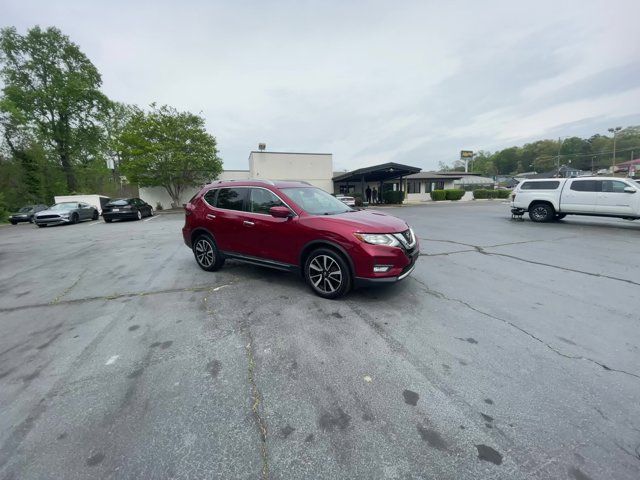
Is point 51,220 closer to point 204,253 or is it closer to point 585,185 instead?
point 204,253

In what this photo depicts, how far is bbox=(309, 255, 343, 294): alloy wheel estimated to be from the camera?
3.97 meters

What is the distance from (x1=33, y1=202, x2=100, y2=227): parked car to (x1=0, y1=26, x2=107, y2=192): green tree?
17.0 metres

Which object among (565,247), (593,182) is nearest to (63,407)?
(565,247)

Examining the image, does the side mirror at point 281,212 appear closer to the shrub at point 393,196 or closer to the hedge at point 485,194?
the shrub at point 393,196

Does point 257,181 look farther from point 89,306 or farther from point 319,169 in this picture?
point 319,169

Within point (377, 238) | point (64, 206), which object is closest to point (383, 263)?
point (377, 238)

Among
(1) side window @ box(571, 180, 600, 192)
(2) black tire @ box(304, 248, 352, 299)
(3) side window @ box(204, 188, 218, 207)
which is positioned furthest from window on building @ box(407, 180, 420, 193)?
(2) black tire @ box(304, 248, 352, 299)

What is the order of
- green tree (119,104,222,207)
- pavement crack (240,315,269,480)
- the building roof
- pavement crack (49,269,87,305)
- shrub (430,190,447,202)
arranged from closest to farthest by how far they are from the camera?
pavement crack (240,315,269,480)
pavement crack (49,269,87,305)
green tree (119,104,222,207)
shrub (430,190,447,202)
the building roof

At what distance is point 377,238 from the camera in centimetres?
374

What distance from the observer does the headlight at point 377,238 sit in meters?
3.72

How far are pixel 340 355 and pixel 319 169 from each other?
3267 centimetres

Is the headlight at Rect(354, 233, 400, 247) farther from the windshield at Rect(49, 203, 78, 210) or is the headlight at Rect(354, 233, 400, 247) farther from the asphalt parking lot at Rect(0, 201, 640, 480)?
the windshield at Rect(49, 203, 78, 210)

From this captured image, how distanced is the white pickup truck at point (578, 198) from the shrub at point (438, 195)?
23850 mm

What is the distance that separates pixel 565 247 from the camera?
726 cm
